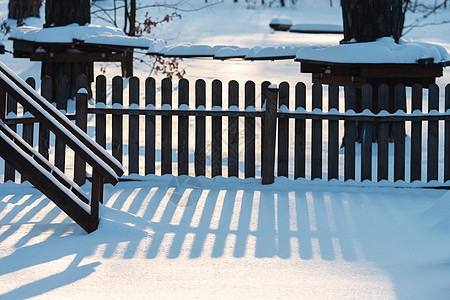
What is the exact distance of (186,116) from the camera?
7887 millimetres

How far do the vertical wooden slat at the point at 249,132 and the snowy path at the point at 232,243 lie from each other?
215mm

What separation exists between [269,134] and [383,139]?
4.10 ft

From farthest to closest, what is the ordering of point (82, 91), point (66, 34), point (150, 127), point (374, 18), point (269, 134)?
point (66, 34) < point (374, 18) < point (150, 127) < point (269, 134) < point (82, 91)

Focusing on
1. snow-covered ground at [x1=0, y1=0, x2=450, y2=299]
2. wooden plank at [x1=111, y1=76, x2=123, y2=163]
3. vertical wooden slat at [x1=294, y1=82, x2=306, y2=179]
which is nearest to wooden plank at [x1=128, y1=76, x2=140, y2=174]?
wooden plank at [x1=111, y1=76, x2=123, y2=163]

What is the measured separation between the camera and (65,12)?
11.7m

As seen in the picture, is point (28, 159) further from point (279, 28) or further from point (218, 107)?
point (279, 28)

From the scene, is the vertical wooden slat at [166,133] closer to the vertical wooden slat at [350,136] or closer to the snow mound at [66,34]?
the vertical wooden slat at [350,136]

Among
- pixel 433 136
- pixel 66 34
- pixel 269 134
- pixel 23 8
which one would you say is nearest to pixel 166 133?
pixel 269 134

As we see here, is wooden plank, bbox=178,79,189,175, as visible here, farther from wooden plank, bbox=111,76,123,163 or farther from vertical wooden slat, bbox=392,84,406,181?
vertical wooden slat, bbox=392,84,406,181

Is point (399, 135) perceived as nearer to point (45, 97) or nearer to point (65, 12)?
point (45, 97)

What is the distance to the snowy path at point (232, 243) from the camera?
4461 mm

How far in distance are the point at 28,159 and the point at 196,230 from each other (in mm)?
1499

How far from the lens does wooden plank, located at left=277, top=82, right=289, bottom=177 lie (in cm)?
779

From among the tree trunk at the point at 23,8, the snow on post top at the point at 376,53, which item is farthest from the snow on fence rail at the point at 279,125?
the tree trunk at the point at 23,8
